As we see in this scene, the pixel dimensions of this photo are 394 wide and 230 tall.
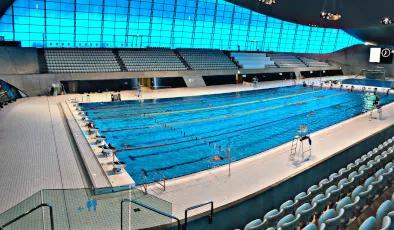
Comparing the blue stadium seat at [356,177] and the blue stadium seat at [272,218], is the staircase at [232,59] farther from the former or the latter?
the blue stadium seat at [272,218]

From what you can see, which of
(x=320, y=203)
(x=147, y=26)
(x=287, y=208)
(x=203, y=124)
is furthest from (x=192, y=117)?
(x=147, y=26)

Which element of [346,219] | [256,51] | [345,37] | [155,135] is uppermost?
[345,37]

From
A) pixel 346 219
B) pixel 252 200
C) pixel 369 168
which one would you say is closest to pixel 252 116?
pixel 369 168

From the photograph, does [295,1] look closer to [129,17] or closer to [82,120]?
[129,17]

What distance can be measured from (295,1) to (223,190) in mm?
24672

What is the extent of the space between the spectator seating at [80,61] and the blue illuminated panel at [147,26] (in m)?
1.01

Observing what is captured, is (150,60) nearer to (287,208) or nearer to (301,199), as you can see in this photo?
(301,199)

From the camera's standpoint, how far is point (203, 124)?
15938mm

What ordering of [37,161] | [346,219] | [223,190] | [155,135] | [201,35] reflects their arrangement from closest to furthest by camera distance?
[346,219], [223,190], [37,161], [155,135], [201,35]

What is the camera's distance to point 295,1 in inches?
1112

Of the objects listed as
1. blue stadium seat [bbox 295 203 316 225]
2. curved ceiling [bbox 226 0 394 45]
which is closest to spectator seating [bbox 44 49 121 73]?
curved ceiling [bbox 226 0 394 45]

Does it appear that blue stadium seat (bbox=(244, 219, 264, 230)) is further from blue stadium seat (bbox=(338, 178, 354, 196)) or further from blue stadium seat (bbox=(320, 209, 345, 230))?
blue stadium seat (bbox=(338, 178, 354, 196))

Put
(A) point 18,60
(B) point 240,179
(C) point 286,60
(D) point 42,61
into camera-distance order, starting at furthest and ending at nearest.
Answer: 1. (C) point 286,60
2. (D) point 42,61
3. (A) point 18,60
4. (B) point 240,179

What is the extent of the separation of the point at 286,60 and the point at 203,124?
26014mm
